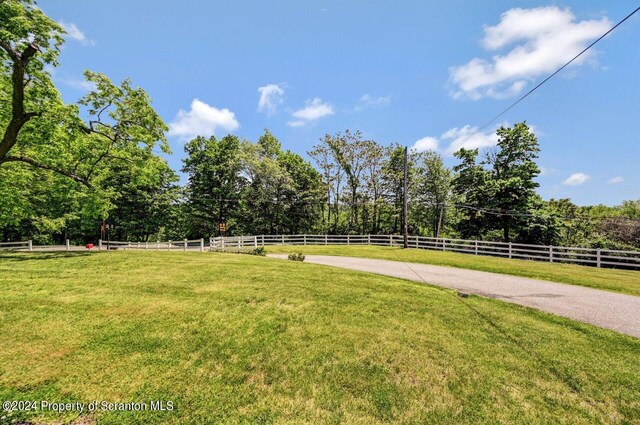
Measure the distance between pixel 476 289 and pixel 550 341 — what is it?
4.17m

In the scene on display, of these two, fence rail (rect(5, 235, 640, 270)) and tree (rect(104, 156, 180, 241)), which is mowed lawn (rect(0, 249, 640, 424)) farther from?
tree (rect(104, 156, 180, 241))

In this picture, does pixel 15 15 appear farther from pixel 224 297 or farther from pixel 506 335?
pixel 506 335

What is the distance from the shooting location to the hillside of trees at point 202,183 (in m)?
12.7

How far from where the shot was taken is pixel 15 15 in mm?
11047

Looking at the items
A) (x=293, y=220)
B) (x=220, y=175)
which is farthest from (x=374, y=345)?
(x=220, y=175)

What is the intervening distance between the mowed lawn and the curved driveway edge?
924 mm

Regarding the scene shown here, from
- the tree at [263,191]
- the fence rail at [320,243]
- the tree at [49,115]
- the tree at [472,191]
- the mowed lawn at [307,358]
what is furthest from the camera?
the tree at [263,191]

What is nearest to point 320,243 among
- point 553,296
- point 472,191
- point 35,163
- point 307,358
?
point 472,191

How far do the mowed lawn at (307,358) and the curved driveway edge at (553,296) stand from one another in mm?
924

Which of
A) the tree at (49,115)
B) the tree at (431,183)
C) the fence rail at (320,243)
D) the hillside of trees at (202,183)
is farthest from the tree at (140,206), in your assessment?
the tree at (431,183)

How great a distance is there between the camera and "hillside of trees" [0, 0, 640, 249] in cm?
1266

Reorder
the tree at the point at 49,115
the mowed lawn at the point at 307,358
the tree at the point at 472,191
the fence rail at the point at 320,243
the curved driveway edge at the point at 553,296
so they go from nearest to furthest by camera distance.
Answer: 1. the mowed lawn at the point at 307,358
2. the curved driveway edge at the point at 553,296
3. the tree at the point at 49,115
4. the fence rail at the point at 320,243
5. the tree at the point at 472,191

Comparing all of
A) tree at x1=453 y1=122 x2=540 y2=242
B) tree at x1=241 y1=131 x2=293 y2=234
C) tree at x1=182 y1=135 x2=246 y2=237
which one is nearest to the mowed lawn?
tree at x1=453 y1=122 x2=540 y2=242

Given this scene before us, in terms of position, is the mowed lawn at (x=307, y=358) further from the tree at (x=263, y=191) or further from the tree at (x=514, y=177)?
the tree at (x=263, y=191)
